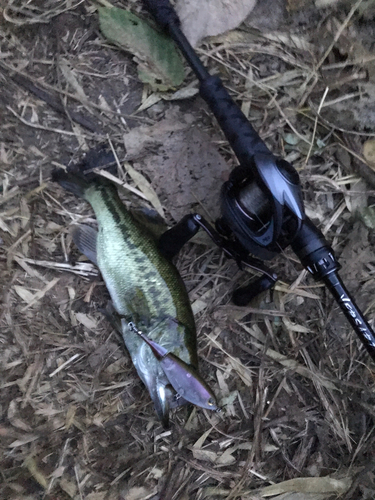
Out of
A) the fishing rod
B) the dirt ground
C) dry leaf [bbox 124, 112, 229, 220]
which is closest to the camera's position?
the fishing rod

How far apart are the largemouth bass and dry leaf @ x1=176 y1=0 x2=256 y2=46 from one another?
1.11 meters

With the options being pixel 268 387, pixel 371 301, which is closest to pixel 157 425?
pixel 268 387

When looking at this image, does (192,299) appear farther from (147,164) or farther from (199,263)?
(147,164)

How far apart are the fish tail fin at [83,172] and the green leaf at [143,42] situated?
57cm

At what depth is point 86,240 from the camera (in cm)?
258

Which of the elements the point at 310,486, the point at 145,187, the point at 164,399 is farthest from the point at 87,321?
the point at 310,486

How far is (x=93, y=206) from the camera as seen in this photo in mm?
2545

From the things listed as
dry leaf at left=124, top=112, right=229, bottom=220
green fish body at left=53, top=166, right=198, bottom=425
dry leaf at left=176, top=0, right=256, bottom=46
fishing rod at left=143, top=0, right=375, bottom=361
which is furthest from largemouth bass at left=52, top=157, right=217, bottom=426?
dry leaf at left=176, top=0, right=256, bottom=46

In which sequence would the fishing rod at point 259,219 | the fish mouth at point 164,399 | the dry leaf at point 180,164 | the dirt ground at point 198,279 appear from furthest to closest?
the dry leaf at point 180,164 < the dirt ground at point 198,279 < the fish mouth at point 164,399 < the fishing rod at point 259,219

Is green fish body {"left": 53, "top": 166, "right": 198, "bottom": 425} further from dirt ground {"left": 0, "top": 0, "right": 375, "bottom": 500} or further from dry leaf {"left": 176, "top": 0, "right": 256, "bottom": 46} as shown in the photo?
dry leaf {"left": 176, "top": 0, "right": 256, "bottom": 46}

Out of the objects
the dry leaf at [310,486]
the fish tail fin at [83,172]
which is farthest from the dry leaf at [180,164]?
the dry leaf at [310,486]

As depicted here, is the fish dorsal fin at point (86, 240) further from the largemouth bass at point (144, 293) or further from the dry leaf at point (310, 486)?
the dry leaf at point (310, 486)

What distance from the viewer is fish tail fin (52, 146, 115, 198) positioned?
2568mm

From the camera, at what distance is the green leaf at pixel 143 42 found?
2.62 meters
